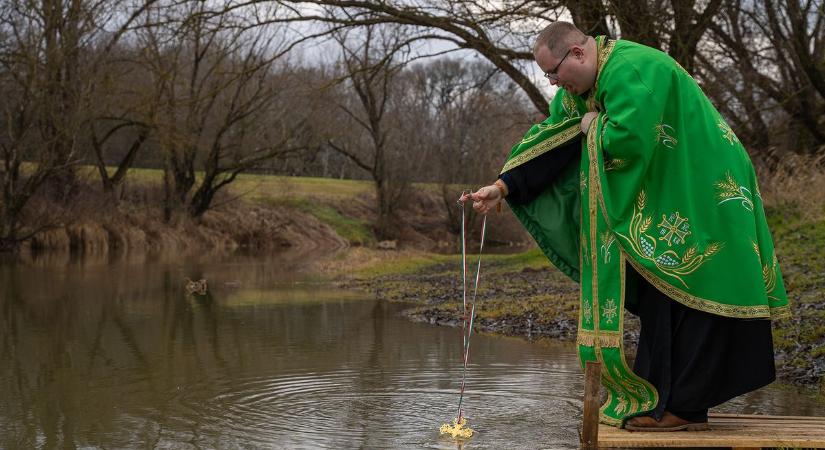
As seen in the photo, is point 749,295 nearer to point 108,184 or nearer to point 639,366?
point 639,366

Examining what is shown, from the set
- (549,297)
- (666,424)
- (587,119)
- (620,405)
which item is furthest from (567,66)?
(549,297)

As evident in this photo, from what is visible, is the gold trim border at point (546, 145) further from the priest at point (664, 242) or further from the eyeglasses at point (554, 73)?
the eyeglasses at point (554, 73)

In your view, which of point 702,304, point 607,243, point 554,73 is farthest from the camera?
point 554,73

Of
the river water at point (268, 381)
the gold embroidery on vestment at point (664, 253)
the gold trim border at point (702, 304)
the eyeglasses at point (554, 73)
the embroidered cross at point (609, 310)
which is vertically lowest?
the river water at point (268, 381)

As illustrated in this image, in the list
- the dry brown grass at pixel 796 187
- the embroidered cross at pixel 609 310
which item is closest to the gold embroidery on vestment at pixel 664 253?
the embroidered cross at pixel 609 310

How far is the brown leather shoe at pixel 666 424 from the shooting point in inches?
198

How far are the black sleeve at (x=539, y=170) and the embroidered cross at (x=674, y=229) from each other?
855 mm

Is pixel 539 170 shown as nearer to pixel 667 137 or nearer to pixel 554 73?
pixel 554 73

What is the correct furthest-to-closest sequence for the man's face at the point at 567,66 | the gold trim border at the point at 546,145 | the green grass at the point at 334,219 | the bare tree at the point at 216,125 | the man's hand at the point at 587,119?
the green grass at the point at 334,219 < the bare tree at the point at 216,125 < the gold trim border at the point at 546,145 < the man's hand at the point at 587,119 < the man's face at the point at 567,66

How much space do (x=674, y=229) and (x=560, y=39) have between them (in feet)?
3.71

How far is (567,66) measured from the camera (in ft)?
17.3

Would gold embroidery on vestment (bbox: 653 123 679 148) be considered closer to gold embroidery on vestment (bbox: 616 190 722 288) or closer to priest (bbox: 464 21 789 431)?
priest (bbox: 464 21 789 431)

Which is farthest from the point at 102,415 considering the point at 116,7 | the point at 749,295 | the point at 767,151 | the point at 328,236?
the point at 328,236

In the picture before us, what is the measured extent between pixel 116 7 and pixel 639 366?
2409 cm
